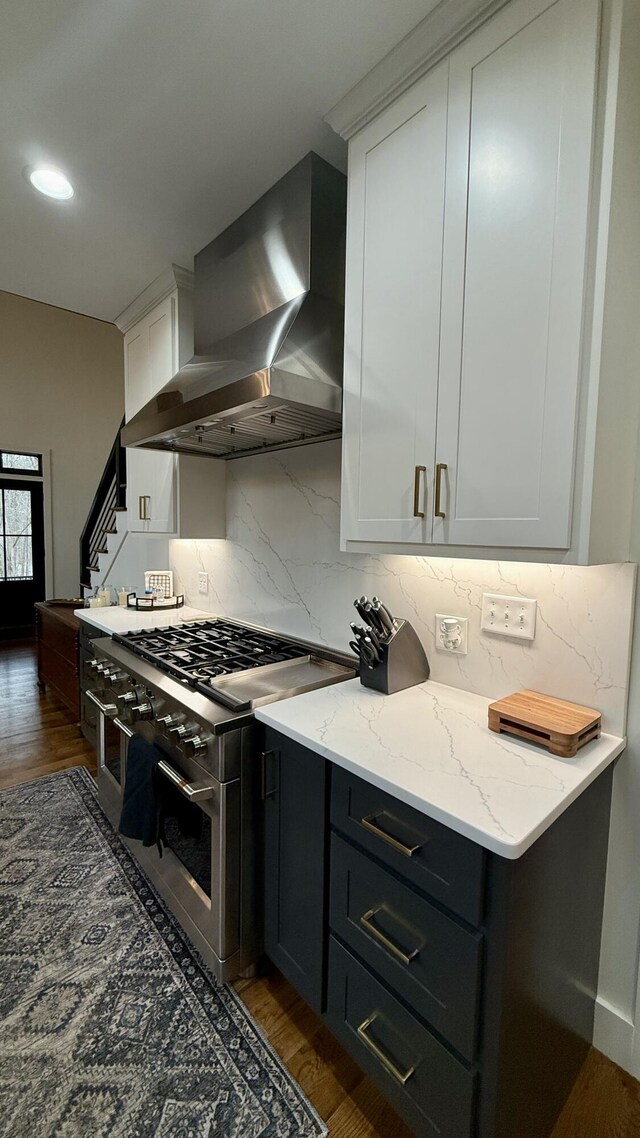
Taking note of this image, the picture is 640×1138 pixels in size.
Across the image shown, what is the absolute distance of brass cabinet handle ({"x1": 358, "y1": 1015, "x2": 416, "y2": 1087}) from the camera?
1.05 m

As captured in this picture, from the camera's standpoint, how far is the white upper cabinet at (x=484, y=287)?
1.01 meters

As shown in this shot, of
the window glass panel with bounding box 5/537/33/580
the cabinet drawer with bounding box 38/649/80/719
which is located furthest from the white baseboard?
the window glass panel with bounding box 5/537/33/580

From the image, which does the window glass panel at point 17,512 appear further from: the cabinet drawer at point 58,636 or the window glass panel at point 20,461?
the cabinet drawer at point 58,636

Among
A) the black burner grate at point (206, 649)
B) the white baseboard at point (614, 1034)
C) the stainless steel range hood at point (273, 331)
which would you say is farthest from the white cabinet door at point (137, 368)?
the white baseboard at point (614, 1034)

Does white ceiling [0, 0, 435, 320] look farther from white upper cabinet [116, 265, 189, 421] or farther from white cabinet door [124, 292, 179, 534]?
white cabinet door [124, 292, 179, 534]

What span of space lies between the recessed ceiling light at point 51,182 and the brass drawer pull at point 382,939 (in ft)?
8.62

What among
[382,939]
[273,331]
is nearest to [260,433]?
[273,331]

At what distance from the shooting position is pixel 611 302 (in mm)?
1012

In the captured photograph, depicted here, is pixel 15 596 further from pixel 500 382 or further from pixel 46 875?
pixel 500 382

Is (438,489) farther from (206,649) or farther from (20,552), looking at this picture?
(20,552)

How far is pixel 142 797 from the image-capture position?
168 cm

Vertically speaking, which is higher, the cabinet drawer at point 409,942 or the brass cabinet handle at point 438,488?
the brass cabinet handle at point 438,488

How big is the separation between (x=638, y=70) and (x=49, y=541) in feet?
22.6

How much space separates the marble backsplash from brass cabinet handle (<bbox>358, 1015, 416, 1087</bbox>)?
90 centimetres
